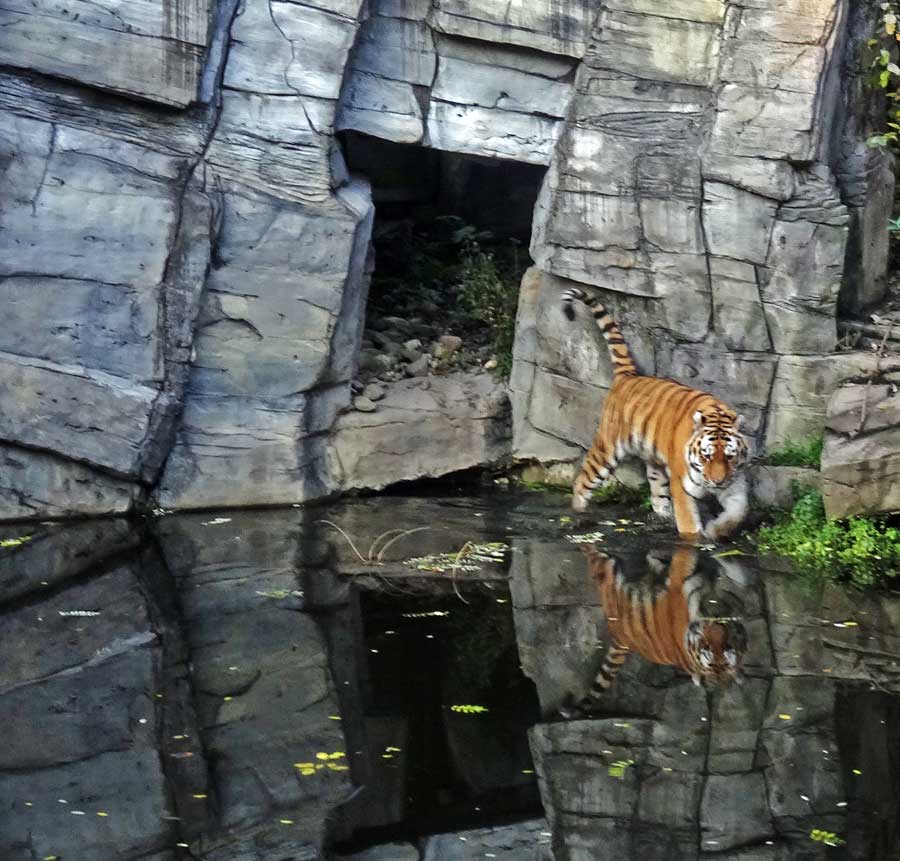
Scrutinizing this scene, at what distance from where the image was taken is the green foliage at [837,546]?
7211 millimetres

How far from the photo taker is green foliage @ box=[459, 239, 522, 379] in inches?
382

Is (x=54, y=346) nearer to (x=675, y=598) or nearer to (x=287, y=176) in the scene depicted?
(x=287, y=176)

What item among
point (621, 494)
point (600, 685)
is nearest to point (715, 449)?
point (621, 494)

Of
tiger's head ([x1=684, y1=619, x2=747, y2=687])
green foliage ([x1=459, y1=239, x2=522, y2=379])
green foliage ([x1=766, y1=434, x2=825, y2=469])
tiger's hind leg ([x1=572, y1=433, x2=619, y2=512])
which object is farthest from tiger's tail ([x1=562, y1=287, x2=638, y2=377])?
tiger's head ([x1=684, y1=619, x2=747, y2=687])

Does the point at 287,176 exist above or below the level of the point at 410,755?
above

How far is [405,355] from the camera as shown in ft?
32.4

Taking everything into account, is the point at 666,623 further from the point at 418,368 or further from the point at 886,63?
the point at 886,63

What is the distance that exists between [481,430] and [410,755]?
14.9 ft

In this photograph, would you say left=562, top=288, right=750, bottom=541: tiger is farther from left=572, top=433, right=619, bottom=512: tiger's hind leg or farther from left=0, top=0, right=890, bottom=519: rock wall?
left=0, top=0, right=890, bottom=519: rock wall

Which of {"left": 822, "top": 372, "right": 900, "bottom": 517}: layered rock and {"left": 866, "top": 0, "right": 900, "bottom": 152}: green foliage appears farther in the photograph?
{"left": 866, "top": 0, "right": 900, "bottom": 152}: green foliage

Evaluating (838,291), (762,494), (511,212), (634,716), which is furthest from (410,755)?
(511,212)

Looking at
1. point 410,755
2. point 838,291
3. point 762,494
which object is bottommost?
point 410,755

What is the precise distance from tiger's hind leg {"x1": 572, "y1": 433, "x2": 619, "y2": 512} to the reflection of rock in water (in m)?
1.99

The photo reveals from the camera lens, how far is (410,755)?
5012 millimetres
